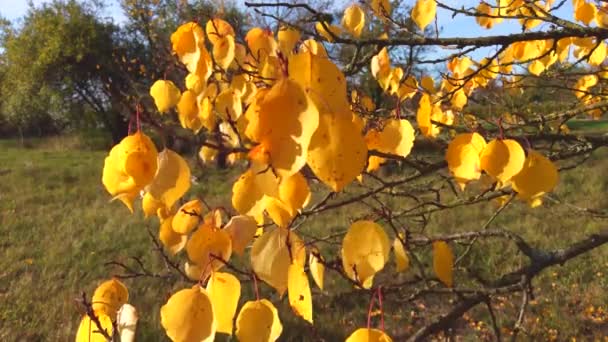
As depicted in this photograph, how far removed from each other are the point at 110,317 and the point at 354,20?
0.99 metres

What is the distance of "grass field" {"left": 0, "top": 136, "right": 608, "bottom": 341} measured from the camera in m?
3.56

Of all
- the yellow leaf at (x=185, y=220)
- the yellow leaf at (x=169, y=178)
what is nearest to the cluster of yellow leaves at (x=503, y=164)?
the yellow leaf at (x=169, y=178)

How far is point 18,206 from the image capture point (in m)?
6.84

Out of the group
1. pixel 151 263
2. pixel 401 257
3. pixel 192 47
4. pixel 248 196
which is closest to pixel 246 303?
pixel 248 196

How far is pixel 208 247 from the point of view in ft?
2.71

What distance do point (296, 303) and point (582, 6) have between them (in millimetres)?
1312

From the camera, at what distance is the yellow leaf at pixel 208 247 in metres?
0.82

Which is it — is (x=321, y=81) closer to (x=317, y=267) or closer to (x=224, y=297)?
(x=224, y=297)

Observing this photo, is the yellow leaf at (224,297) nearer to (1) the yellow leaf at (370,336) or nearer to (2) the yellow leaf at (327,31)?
(1) the yellow leaf at (370,336)

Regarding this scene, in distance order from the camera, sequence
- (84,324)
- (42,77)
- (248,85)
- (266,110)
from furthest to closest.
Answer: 1. (42,77)
2. (248,85)
3. (84,324)
4. (266,110)

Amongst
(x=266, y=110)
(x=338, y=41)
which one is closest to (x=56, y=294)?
(x=338, y=41)

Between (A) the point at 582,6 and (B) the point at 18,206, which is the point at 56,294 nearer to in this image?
(B) the point at 18,206

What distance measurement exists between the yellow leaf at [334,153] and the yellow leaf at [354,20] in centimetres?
102

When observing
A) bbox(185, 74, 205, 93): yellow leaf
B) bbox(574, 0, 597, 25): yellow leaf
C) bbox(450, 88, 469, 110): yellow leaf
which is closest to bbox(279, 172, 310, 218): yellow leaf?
bbox(185, 74, 205, 93): yellow leaf
